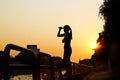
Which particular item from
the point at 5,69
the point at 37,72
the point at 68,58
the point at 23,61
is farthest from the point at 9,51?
the point at 68,58

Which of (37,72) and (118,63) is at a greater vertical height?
(118,63)

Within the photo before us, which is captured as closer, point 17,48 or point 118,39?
point 17,48

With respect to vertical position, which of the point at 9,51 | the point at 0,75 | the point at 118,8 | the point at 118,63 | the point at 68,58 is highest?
the point at 118,8

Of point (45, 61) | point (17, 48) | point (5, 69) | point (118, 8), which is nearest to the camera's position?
point (5, 69)

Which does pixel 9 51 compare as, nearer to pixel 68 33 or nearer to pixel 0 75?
pixel 0 75

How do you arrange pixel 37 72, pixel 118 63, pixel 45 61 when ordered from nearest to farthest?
pixel 37 72
pixel 45 61
pixel 118 63

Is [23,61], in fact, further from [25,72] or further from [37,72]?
[37,72]

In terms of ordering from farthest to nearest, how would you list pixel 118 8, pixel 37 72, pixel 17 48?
pixel 118 8 < pixel 37 72 < pixel 17 48

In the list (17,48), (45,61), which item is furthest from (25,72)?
(45,61)

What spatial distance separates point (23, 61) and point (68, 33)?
7.67 metres

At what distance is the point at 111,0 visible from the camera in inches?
1540

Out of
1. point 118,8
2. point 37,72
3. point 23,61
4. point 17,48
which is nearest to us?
point 17,48

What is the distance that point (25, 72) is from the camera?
530 cm

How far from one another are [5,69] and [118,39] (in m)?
34.7
